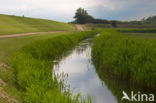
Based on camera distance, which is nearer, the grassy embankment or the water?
the grassy embankment

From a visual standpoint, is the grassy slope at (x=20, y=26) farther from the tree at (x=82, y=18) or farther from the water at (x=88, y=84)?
the tree at (x=82, y=18)

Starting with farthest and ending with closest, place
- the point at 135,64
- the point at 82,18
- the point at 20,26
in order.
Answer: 1. the point at 82,18
2. the point at 20,26
3. the point at 135,64

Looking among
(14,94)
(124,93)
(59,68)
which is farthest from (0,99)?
(59,68)

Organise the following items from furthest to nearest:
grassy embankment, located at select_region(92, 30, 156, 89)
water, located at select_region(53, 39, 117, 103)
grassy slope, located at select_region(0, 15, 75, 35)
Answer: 1. grassy slope, located at select_region(0, 15, 75, 35)
2. water, located at select_region(53, 39, 117, 103)
3. grassy embankment, located at select_region(92, 30, 156, 89)

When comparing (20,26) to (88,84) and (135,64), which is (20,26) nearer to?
(88,84)

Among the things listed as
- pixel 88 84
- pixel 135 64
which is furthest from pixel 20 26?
pixel 135 64

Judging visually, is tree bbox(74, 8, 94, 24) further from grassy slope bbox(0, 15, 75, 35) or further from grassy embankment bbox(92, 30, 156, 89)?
grassy embankment bbox(92, 30, 156, 89)

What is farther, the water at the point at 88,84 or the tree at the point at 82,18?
the tree at the point at 82,18

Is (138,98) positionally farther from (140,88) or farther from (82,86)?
(82,86)

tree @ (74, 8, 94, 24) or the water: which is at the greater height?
tree @ (74, 8, 94, 24)

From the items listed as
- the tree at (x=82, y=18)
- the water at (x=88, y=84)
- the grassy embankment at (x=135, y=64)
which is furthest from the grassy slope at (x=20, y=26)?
the tree at (x=82, y=18)

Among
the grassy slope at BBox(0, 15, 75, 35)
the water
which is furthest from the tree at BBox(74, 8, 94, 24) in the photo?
the water

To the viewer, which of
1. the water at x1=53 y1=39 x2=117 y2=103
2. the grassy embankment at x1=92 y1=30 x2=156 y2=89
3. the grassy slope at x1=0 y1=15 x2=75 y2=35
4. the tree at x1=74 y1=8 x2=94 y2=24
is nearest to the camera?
the grassy embankment at x1=92 y1=30 x2=156 y2=89

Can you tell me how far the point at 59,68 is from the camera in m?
18.7
